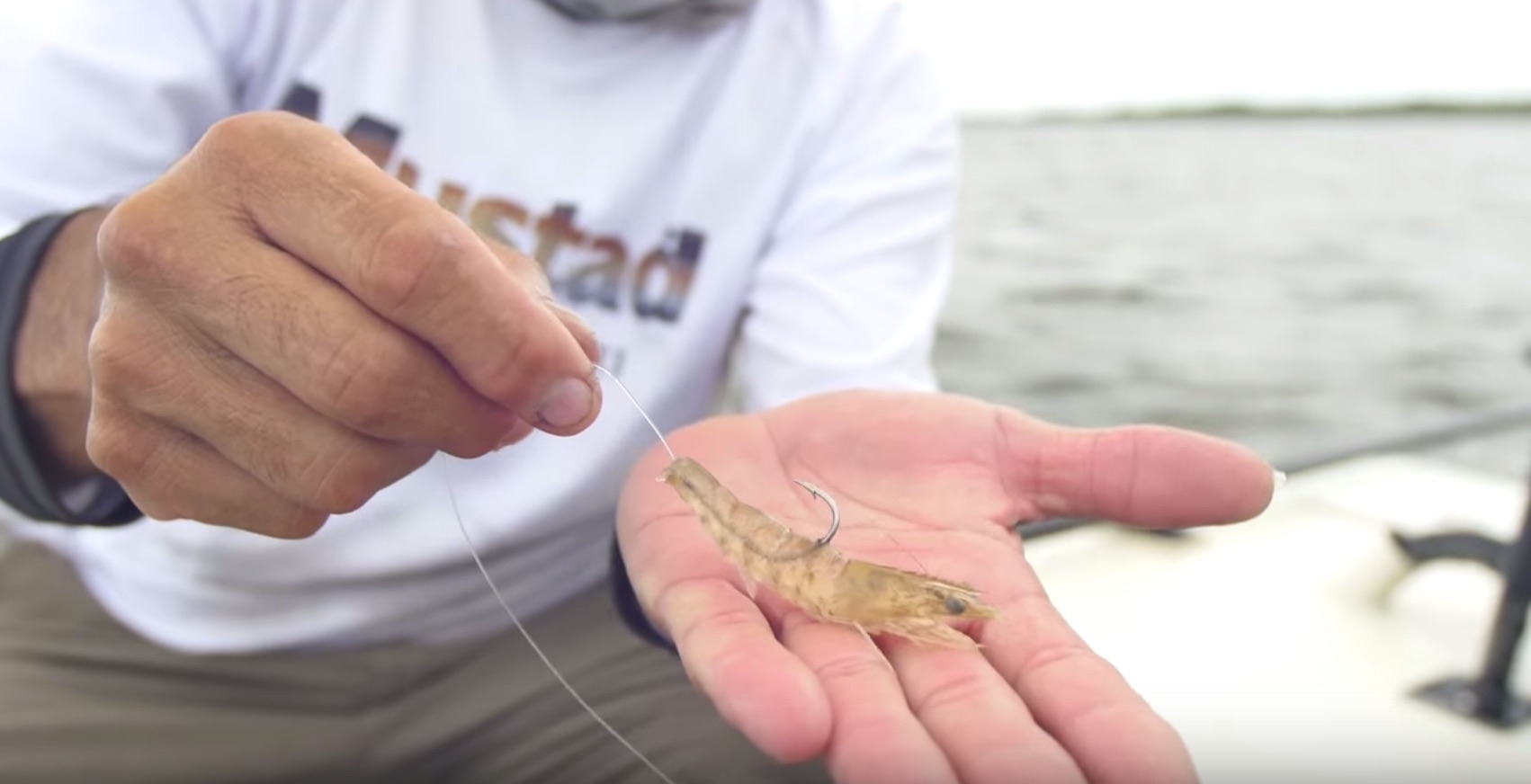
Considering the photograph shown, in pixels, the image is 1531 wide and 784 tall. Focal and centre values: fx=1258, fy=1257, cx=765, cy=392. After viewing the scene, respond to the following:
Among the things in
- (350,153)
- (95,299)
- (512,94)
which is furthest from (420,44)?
(350,153)

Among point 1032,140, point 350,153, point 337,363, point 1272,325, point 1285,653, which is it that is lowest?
point 1032,140

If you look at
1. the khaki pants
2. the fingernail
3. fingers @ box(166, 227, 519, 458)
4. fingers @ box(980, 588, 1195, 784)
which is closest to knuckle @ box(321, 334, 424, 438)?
fingers @ box(166, 227, 519, 458)

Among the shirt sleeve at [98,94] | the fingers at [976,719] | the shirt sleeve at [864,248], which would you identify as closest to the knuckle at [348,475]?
the fingers at [976,719]

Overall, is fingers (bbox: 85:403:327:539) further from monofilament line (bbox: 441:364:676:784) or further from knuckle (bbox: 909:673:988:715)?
knuckle (bbox: 909:673:988:715)

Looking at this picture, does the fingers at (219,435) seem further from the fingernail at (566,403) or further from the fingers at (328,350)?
the fingernail at (566,403)

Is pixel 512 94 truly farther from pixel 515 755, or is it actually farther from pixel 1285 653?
pixel 1285 653

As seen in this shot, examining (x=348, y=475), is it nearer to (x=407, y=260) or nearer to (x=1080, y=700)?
(x=407, y=260)

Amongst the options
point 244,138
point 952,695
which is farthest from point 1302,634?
point 244,138
